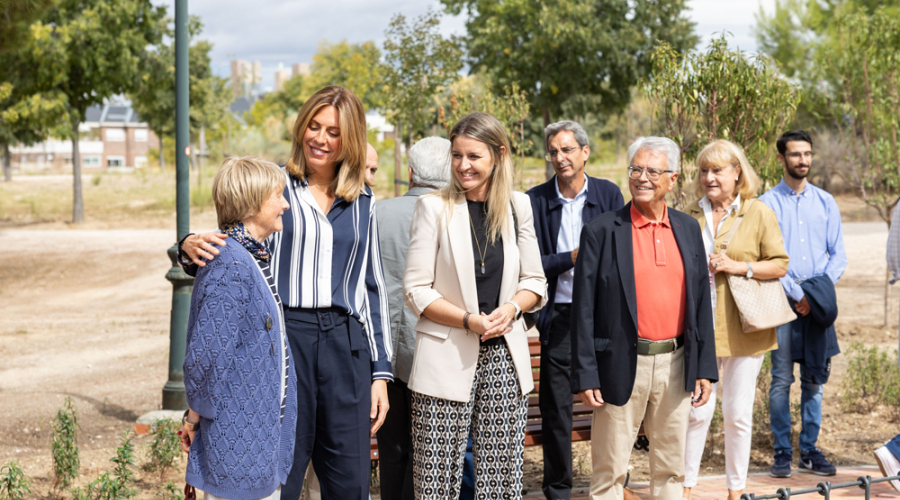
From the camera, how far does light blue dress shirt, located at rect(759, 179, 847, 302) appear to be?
491 cm

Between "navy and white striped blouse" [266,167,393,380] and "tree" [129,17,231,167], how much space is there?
1160 centimetres

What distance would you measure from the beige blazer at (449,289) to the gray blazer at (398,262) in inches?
16.1

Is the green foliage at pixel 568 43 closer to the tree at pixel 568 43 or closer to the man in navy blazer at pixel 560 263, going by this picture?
the tree at pixel 568 43

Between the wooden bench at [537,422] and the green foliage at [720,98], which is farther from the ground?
the green foliage at [720,98]

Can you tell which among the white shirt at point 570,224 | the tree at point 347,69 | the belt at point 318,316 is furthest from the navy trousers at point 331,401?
the tree at point 347,69

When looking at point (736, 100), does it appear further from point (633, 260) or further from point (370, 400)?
point (370, 400)

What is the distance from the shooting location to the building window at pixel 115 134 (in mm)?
95938

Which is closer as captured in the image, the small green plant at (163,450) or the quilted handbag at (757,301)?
the quilted handbag at (757,301)

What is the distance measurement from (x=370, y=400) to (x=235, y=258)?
86 cm

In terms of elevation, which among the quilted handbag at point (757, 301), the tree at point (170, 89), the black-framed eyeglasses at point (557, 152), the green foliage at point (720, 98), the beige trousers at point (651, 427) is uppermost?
the tree at point (170, 89)

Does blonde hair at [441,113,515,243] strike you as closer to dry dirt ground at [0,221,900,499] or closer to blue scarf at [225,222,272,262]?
blue scarf at [225,222,272,262]

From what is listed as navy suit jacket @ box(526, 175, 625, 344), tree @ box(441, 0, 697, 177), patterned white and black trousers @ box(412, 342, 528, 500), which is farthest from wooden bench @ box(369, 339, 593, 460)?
tree @ box(441, 0, 697, 177)

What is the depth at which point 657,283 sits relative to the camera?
3459mm

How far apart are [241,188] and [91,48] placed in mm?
19298
